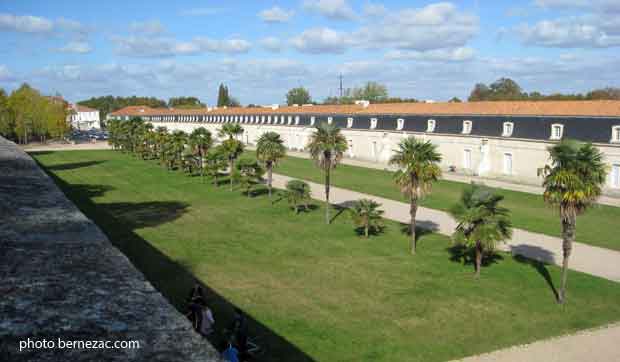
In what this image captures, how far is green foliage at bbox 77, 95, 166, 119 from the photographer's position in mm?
176375

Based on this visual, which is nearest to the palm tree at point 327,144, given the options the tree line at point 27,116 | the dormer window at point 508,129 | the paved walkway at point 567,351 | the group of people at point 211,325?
A: the group of people at point 211,325

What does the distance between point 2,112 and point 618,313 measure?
94.2m

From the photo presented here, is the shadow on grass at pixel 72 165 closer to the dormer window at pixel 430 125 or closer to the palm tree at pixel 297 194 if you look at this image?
the palm tree at pixel 297 194

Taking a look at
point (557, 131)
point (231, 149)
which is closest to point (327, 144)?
point (231, 149)

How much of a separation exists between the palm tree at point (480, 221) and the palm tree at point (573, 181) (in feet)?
7.89

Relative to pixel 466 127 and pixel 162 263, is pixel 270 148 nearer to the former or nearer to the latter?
pixel 162 263

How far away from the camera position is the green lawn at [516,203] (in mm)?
26258

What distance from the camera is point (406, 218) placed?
30.0 meters

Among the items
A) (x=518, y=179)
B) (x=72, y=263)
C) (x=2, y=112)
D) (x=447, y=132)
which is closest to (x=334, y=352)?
(x=72, y=263)

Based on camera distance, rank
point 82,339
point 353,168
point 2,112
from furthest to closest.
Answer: point 2,112 < point 353,168 < point 82,339

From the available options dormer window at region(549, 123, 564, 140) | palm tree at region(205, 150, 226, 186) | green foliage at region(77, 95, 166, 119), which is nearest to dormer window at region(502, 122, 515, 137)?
dormer window at region(549, 123, 564, 140)

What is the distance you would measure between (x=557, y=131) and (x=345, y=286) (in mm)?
28367

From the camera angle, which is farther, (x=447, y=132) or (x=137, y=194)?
(x=447, y=132)

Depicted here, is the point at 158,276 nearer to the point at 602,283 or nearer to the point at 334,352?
the point at 334,352
